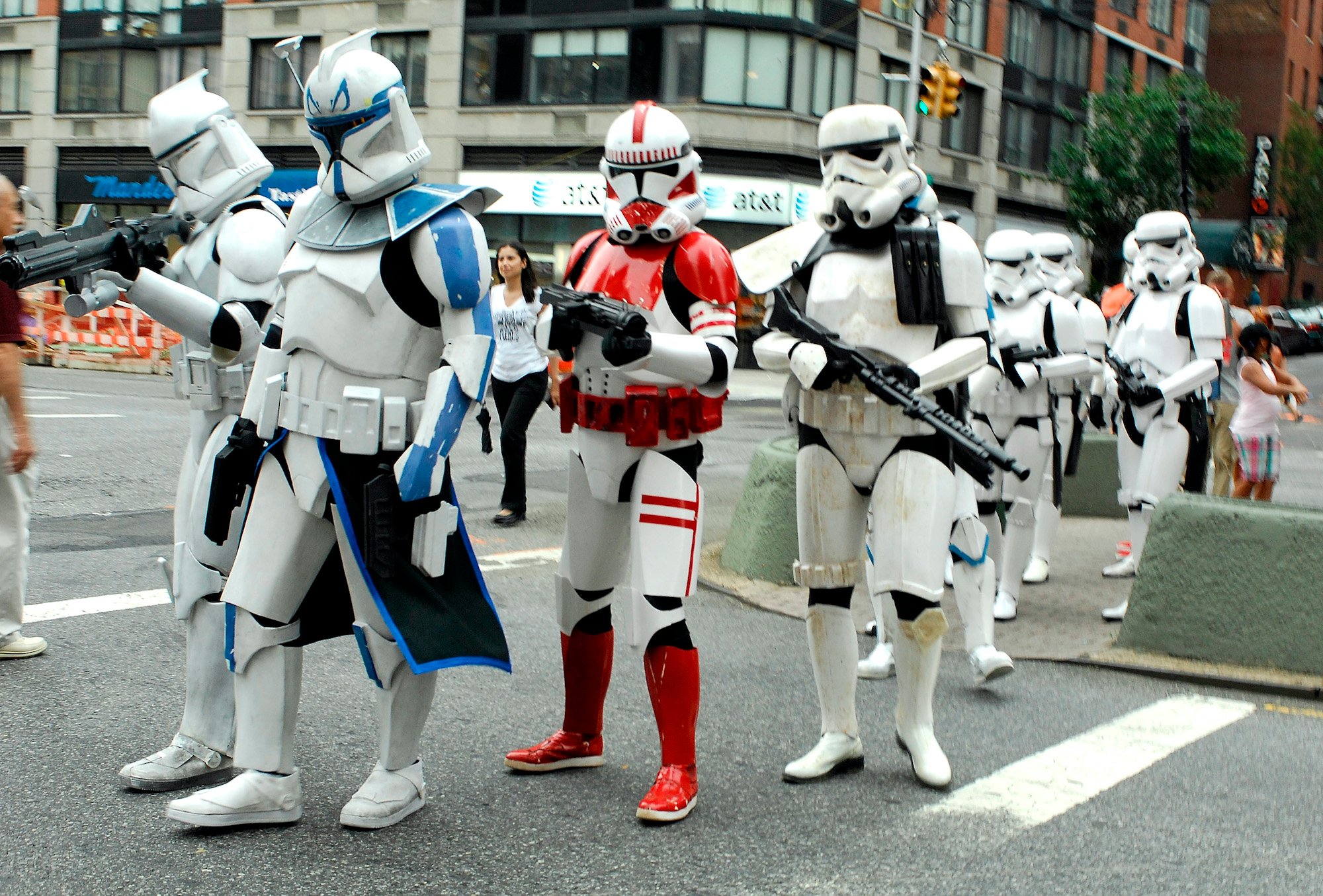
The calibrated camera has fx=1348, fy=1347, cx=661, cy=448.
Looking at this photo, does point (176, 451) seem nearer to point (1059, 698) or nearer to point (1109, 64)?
point (1059, 698)

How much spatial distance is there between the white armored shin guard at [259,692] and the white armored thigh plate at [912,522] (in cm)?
192

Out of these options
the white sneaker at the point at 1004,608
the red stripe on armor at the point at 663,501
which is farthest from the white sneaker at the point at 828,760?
the white sneaker at the point at 1004,608

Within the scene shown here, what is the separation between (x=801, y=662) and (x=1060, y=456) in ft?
8.07

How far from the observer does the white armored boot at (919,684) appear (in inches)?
176

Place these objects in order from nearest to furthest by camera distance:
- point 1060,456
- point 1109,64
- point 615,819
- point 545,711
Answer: point 615,819, point 545,711, point 1060,456, point 1109,64

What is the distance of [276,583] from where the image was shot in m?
3.80

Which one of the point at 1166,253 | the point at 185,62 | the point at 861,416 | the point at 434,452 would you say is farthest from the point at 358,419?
the point at 185,62

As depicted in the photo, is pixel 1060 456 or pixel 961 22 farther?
pixel 961 22

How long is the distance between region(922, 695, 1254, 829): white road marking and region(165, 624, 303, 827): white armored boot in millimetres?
1947

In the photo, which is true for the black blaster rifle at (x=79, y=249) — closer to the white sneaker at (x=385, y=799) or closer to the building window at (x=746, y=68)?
the white sneaker at (x=385, y=799)

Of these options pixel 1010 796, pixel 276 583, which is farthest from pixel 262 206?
pixel 1010 796

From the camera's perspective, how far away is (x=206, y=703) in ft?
14.0

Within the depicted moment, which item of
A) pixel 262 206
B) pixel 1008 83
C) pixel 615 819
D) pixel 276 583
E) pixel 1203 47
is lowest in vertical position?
pixel 615 819

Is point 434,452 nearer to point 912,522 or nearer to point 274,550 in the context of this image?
point 274,550
